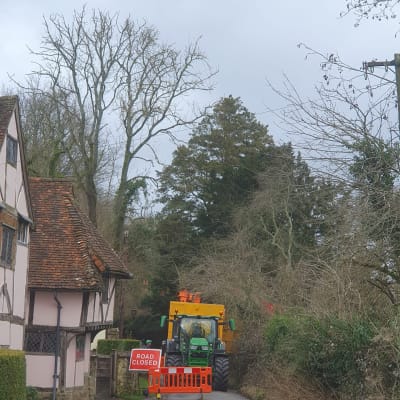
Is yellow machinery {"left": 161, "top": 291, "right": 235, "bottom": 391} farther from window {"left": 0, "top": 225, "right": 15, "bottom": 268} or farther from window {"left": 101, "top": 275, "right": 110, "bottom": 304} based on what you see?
window {"left": 0, "top": 225, "right": 15, "bottom": 268}

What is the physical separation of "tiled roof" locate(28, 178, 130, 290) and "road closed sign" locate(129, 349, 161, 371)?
267 centimetres

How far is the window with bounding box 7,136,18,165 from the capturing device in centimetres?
2038

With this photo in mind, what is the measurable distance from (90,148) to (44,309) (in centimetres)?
1412

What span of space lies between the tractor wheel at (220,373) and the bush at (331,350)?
23.4 ft

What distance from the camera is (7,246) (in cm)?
2012

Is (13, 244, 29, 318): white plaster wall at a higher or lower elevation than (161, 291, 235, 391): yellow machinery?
higher

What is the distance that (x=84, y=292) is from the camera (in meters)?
24.5

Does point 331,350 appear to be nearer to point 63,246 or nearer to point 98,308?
point 63,246

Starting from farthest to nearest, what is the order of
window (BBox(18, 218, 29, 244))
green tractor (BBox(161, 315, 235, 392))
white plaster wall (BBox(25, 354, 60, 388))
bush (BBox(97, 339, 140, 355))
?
bush (BBox(97, 339, 140, 355)) < green tractor (BBox(161, 315, 235, 392)) < white plaster wall (BBox(25, 354, 60, 388)) < window (BBox(18, 218, 29, 244))

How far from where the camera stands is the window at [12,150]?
20.4 metres

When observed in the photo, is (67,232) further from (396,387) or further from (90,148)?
(396,387)

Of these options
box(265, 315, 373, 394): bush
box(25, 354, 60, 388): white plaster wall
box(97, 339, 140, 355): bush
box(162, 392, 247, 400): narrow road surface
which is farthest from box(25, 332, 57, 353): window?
box(265, 315, 373, 394): bush

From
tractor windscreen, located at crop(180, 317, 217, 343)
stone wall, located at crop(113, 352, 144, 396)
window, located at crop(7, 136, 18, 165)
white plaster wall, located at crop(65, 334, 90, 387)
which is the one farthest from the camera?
tractor windscreen, located at crop(180, 317, 217, 343)

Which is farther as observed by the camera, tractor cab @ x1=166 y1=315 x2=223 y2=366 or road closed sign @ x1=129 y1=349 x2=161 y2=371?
tractor cab @ x1=166 y1=315 x2=223 y2=366
